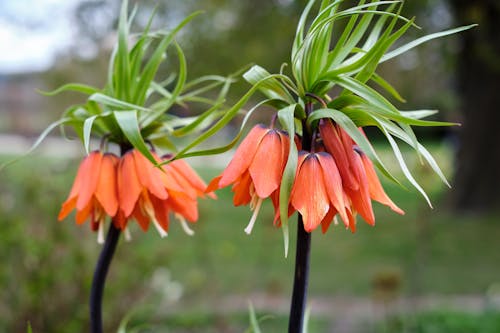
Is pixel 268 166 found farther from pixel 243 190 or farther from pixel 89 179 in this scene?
pixel 89 179

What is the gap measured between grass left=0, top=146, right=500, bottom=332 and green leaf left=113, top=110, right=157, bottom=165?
1.55 meters

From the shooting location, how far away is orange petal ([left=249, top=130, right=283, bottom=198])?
795 mm

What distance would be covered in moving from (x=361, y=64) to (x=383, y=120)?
0.27 ft

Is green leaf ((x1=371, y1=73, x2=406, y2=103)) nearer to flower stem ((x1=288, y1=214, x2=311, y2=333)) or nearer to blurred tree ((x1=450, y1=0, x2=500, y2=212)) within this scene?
flower stem ((x1=288, y1=214, x2=311, y2=333))

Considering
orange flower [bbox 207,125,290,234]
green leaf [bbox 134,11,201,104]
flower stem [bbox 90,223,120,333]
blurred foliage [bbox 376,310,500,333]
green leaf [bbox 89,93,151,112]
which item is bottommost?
blurred foliage [bbox 376,310,500,333]

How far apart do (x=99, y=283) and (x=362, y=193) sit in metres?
0.42

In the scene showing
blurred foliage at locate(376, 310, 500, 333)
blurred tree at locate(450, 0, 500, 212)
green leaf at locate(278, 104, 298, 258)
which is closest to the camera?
green leaf at locate(278, 104, 298, 258)

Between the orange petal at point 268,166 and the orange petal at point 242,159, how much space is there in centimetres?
1

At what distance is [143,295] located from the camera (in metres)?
3.46

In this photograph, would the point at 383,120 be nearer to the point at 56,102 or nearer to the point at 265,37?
the point at 265,37

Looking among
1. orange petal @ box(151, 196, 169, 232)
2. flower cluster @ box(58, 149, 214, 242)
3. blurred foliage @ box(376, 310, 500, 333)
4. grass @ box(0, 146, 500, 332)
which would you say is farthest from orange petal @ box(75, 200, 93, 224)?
blurred foliage @ box(376, 310, 500, 333)

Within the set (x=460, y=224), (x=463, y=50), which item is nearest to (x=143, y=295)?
(x=460, y=224)

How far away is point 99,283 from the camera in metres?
0.96

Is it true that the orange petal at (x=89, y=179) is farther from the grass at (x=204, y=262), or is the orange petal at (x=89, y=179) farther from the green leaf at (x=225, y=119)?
the grass at (x=204, y=262)
